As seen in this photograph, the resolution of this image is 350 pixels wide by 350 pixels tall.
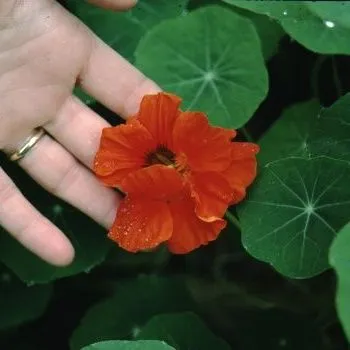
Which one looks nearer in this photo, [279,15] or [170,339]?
[279,15]

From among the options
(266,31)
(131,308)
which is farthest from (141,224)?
(266,31)

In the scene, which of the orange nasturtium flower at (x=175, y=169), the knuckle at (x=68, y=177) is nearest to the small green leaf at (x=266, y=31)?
the orange nasturtium flower at (x=175, y=169)

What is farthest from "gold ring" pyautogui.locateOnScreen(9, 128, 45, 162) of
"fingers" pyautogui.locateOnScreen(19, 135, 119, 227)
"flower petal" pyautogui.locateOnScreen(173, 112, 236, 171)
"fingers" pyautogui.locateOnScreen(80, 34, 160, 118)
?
"flower petal" pyautogui.locateOnScreen(173, 112, 236, 171)

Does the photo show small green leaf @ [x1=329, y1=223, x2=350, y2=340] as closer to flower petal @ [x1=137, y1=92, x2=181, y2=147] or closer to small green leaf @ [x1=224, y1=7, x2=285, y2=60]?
flower petal @ [x1=137, y1=92, x2=181, y2=147]

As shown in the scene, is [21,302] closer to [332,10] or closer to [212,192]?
[212,192]

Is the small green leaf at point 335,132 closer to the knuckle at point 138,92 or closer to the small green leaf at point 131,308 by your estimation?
the knuckle at point 138,92

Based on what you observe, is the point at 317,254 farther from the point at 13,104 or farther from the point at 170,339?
the point at 13,104

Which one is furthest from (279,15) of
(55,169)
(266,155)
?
(55,169)
